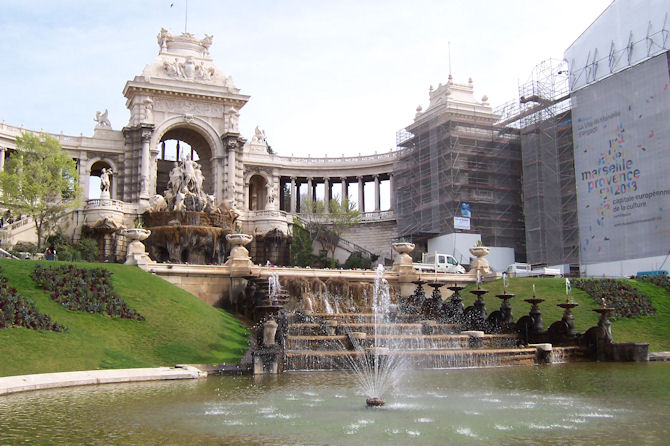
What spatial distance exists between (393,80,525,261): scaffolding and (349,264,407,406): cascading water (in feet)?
99.3

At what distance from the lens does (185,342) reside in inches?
1003

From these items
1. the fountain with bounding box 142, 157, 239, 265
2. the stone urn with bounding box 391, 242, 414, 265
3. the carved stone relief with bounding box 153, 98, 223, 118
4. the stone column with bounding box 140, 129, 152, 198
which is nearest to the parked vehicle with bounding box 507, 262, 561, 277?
the stone urn with bounding box 391, 242, 414, 265

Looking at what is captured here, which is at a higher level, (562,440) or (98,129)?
(98,129)

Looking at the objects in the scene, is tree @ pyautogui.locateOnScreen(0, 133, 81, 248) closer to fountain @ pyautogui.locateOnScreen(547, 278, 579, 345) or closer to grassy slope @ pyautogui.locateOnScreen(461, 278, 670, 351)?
grassy slope @ pyautogui.locateOnScreen(461, 278, 670, 351)

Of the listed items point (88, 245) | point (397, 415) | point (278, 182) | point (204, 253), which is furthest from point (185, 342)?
point (278, 182)

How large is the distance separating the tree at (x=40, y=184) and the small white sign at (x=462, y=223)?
32.8 m

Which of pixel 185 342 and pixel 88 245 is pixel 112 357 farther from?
pixel 88 245

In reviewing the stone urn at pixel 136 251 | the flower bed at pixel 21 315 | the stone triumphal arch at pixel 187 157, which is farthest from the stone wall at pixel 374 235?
the flower bed at pixel 21 315

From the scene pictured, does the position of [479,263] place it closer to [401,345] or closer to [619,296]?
[619,296]

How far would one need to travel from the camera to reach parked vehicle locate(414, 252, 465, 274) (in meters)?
48.7

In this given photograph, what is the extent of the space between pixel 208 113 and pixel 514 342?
49.6 m

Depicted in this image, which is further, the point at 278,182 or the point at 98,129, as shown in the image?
the point at 278,182

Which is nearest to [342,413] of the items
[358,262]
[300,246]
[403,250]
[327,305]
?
[327,305]

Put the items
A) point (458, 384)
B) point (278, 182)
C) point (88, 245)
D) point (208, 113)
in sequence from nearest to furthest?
point (458, 384) < point (88, 245) < point (208, 113) < point (278, 182)
